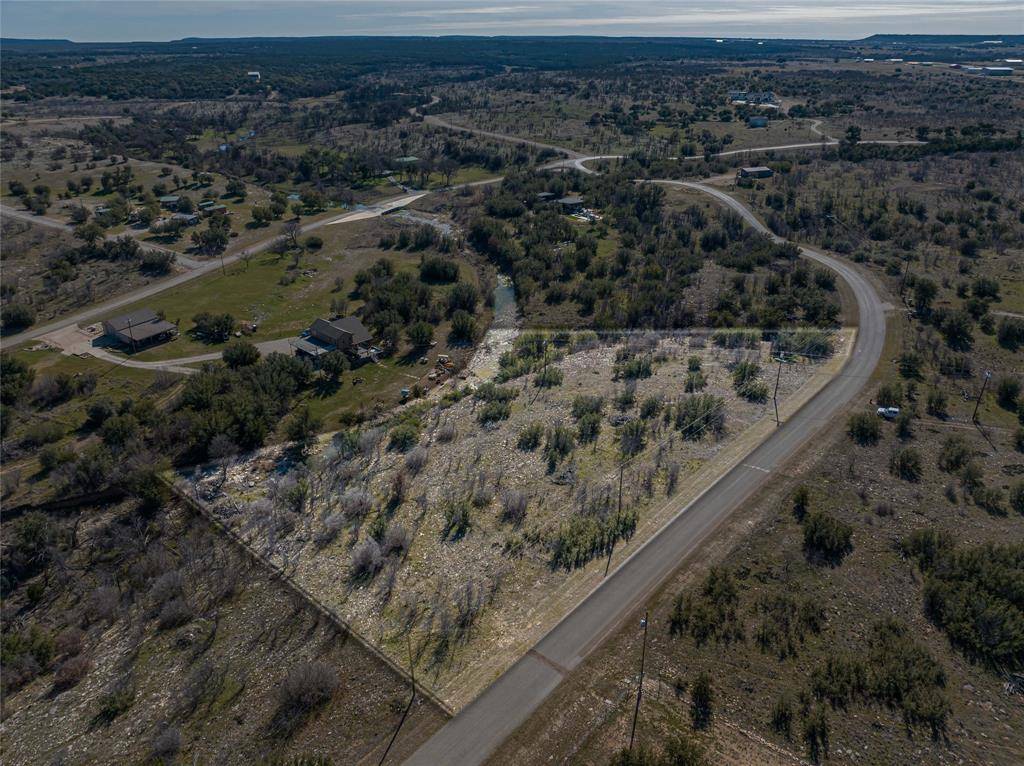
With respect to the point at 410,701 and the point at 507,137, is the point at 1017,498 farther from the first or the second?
the point at 507,137

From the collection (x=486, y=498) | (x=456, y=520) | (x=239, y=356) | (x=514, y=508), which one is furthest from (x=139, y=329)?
(x=514, y=508)

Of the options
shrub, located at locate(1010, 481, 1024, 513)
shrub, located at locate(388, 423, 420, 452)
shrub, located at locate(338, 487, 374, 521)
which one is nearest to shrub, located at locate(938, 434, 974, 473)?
shrub, located at locate(1010, 481, 1024, 513)

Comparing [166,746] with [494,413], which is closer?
[166,746]

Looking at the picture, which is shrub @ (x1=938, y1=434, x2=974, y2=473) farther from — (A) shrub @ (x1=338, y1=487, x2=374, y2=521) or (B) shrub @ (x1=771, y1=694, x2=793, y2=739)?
(A) shrub @ (x1=338, y1=487, x2=374, y2=521)

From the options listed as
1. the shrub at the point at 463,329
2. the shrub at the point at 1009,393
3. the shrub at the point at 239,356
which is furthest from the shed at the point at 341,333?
the shrub at the point at 1009,393

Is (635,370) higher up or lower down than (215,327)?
lower down

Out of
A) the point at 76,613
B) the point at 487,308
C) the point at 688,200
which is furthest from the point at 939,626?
the point at 688,200
